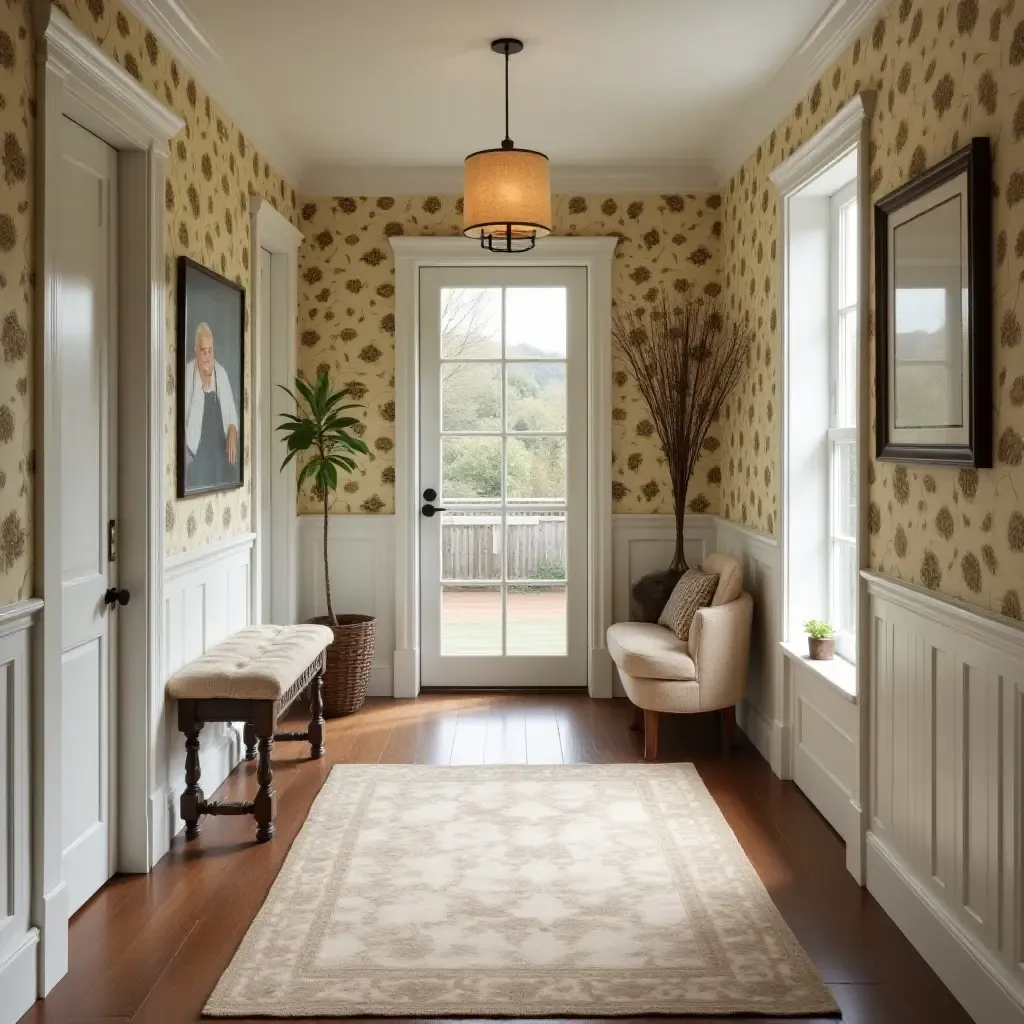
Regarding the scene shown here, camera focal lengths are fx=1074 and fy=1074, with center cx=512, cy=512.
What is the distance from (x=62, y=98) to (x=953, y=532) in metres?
2.48

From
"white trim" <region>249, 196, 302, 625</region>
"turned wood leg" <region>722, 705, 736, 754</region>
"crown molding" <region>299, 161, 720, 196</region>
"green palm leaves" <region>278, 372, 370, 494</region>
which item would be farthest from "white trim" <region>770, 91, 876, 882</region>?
"white trim" <region>249, 196, 302, 625</region>

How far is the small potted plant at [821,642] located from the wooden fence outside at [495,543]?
203 centimetres

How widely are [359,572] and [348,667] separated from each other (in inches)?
27.5

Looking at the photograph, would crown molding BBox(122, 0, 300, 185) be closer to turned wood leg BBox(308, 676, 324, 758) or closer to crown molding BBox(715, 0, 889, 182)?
crown molding BBox(715, 0, 889, 182)

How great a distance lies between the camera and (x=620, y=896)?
3.10m

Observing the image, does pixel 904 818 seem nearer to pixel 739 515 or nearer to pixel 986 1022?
pixel 986 1022

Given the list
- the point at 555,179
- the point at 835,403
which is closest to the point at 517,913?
the point at 835,403

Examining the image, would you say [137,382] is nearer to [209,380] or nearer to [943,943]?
[209,380]

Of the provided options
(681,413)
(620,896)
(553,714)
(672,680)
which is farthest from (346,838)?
(681,413)

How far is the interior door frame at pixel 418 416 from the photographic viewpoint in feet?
18.4

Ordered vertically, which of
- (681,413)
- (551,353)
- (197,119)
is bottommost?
(681,413)

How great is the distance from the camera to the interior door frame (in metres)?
5.61

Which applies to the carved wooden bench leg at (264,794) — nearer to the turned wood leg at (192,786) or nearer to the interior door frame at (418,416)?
the turned wood leg at (192,786)

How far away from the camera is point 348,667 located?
519 centimetres
